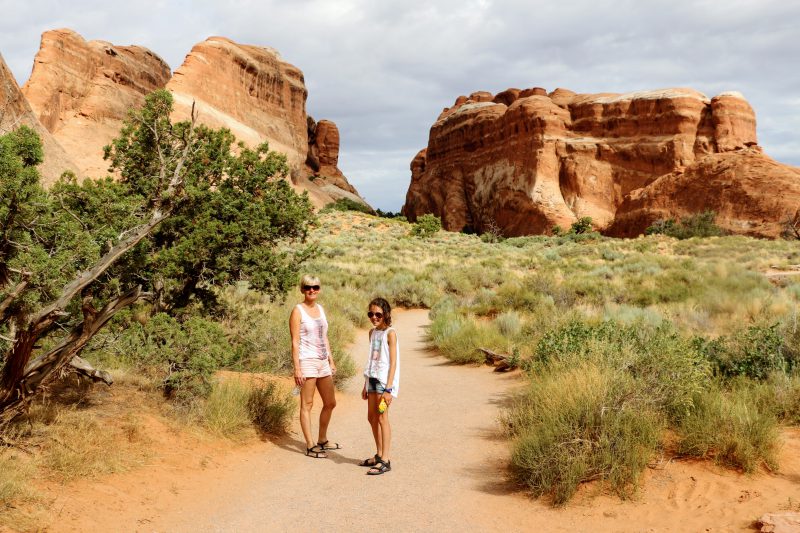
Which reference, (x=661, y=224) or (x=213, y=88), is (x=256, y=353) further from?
(x=213, y=88)

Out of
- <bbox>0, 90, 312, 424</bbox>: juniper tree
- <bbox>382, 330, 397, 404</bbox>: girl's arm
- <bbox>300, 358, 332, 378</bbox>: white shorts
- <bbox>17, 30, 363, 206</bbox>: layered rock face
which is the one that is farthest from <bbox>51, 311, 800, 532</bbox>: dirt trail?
<bbox>17, 30, 363, 206</bbox>: layered rock face

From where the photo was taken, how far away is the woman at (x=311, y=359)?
5824 mm

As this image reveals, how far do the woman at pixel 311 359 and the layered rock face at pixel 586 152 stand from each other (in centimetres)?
5089

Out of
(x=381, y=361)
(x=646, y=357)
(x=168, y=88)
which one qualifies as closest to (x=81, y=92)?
(x=168, y=88)

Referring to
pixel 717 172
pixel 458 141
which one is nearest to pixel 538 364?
pixel 717 172

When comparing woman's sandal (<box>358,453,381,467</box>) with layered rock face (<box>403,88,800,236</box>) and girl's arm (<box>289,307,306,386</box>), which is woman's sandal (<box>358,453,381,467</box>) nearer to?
girl's arm (<box>289,307,306,386</box>)

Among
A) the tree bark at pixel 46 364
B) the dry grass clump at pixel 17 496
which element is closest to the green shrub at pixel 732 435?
the dry grass clump at pixel 17 496

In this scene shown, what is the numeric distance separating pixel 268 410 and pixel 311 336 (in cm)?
143

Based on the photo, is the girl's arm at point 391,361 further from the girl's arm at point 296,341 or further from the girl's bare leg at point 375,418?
the girl's arm at point 296,341

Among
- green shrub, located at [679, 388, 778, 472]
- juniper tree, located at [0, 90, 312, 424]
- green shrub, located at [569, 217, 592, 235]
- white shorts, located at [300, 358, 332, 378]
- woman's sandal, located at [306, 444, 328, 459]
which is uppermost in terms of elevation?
green shrub, located at [569, 217, 592, 235]

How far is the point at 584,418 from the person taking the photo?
4941 millimetres

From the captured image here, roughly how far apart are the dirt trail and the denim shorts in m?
0.85

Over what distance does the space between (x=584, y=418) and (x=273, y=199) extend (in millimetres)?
5818

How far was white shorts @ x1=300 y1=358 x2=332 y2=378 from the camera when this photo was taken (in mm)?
5863
